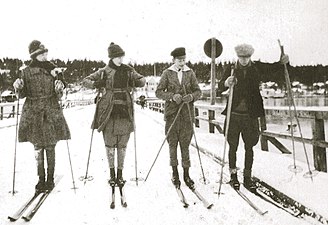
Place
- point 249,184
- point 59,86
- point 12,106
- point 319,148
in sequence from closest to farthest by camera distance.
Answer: point 59,86 < point 249,184 < point 319,148 < point 12,106

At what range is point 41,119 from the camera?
Answer: 416cm

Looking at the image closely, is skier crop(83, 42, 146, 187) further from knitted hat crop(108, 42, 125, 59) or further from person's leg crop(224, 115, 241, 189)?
person's leg crop(224, 115, 241, 189)

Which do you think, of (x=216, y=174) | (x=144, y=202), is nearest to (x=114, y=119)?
(x=144, y=202)

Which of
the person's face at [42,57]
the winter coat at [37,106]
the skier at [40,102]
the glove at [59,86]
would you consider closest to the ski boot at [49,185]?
the skier at [40,102]

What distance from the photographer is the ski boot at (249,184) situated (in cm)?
411

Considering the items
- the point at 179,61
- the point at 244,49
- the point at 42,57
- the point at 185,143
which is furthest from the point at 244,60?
the point at 42,57

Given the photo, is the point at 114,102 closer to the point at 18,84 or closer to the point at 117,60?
the point at 117,60

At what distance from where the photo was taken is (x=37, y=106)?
417 centimetres

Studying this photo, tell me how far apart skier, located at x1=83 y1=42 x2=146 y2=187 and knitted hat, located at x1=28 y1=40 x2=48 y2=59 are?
0.64m

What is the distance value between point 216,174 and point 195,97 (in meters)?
1.27

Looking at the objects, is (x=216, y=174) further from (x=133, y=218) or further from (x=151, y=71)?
(x=151, y=71)

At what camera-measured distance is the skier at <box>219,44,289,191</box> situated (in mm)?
4207

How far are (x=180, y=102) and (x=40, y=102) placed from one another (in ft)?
5.87

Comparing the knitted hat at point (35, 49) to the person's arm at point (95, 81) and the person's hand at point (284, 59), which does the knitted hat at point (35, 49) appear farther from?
the person's hand at point (284, 59)
